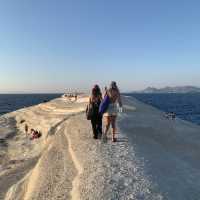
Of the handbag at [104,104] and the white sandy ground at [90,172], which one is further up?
the handbag at [104,104]

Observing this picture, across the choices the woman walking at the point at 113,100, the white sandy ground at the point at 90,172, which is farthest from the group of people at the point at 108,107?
the white sandy ground at the point at 90,172

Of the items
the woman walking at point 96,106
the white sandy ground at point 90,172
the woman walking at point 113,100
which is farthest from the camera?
the woman walking at point 96,106

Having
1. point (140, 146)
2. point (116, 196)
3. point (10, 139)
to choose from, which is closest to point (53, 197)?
point (116, 196)

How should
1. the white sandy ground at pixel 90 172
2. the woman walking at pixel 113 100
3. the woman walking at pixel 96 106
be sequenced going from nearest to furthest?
the white sandy ground at pixel 90 172 < the woman walking at pixel 113 100 < the woman walking at pixel 96 106

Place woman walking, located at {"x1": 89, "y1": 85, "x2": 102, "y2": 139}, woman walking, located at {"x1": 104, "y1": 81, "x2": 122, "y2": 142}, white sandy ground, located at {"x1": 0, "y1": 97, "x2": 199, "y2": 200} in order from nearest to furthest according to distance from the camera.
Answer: white sandy ground, located at {"x1": 0, "y1": 97, "x2": 199, "y2": 200} < woman walking, located at {"x1": 104, "y1": 81, "x2": 122, "y2": 142} < woman walking, located at {"x1": 89, "y1": 85, "x2": 102, "y2": 139}

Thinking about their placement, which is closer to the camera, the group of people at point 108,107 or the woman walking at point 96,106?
the group of people at point 108,107

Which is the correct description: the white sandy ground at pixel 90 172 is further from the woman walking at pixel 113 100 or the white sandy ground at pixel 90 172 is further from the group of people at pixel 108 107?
the woman walking at pixel 113 100

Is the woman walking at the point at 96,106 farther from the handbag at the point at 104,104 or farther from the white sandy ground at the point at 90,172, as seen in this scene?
the white sandy ground at the point at 90,172

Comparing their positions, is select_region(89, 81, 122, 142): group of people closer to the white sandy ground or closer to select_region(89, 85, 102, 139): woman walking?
select_region(89, 85, 102, 139): woman walking

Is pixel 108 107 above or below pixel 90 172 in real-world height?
above

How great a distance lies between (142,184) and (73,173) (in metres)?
3.14

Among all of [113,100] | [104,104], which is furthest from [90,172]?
[113,100]

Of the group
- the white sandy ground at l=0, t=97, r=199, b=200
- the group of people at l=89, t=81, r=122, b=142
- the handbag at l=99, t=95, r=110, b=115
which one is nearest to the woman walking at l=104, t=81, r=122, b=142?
the group of people at l=89, t=81, r=122, b=142

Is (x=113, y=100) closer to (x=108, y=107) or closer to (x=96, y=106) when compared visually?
(x=108, y=107)
